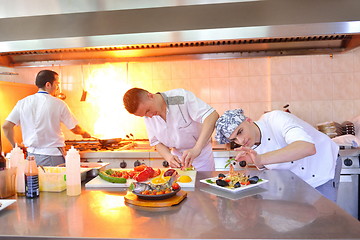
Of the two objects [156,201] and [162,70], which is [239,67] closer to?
Answer: [162,70]

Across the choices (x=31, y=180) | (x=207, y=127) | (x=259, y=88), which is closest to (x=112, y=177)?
(x=31, y=180)

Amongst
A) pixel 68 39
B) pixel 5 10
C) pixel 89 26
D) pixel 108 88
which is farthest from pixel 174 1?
pixel 108 88

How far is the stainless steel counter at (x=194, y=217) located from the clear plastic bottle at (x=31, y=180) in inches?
1.6

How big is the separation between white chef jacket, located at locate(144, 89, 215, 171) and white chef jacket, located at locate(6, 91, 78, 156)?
3.29 feet

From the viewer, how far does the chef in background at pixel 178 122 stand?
7.43ft

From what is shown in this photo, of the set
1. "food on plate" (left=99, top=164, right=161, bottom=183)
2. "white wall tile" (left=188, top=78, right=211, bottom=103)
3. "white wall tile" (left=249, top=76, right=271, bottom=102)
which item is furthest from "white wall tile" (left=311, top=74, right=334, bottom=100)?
"food on plate" (left=99, top=164, right=161, bottom=183)

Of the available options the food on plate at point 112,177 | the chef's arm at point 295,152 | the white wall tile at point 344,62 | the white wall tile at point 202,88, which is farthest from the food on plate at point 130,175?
the white wall tile at point 344,62

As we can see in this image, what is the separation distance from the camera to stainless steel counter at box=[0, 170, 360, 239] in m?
1.10

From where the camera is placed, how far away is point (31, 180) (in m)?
1.62

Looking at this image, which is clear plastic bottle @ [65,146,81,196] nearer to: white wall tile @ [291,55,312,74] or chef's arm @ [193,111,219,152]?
chef's arm @ [193,111,219,152]

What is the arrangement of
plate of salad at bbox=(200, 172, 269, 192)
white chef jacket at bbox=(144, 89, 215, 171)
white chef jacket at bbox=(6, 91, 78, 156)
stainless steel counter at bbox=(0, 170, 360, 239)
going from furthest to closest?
white chef jacket at bbox=(6, 91, 78, 156), white chef jacket at bbox=(144, 89, 215, 171), plate of salad at bbox=(200, 172, 269, 192), stainless steel counter at bbox=(0, 170, 360, 239)

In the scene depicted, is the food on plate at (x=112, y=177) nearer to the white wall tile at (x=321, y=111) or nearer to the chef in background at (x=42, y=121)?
the chef in background at (x=42, y=121)

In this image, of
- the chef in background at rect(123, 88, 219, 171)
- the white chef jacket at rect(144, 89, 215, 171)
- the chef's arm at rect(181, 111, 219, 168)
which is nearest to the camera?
the chef's arm at rect(181, 111, 219, 168)

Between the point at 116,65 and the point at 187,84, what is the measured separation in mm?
900
